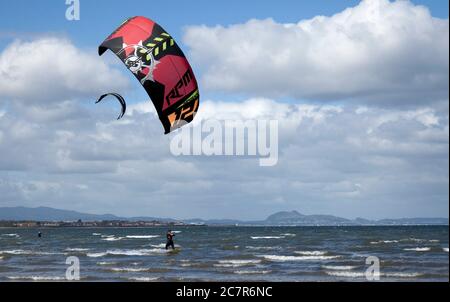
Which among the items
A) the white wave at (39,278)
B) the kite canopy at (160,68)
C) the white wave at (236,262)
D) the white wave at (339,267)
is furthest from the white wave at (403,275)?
the kite canopy at (160,68)

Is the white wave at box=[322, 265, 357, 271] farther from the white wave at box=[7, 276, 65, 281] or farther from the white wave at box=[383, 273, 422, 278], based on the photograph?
the white wave at box=[7, 276, 65, 281]

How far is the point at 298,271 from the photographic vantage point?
26219mm

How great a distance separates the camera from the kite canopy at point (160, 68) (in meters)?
15.8

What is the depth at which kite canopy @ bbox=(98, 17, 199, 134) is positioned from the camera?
51.8 ft

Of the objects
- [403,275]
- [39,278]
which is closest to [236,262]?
[403,275]

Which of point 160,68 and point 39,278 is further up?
point 160,68

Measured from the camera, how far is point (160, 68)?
52.5 feet

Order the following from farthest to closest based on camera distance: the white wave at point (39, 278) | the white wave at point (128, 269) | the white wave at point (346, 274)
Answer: the white wave at point (128, 269) < the white wave at point (346, 274) < the white wave at point (39, 278)

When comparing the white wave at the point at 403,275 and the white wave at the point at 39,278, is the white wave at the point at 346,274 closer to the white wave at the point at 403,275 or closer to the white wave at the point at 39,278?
the white wave at the point at 403,275

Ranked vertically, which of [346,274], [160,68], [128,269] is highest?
[160,68]

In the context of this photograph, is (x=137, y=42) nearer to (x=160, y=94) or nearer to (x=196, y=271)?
(x=160, y=94)

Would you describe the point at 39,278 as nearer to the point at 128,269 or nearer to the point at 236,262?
the point at 128,269

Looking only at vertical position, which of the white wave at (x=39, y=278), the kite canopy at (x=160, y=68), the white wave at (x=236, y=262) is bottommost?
the white wave at (x=236, y=262)
